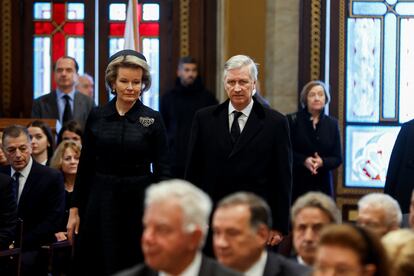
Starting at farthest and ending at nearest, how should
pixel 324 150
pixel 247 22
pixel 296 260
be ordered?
pixel 247 22 → pixel 324 150 → pixel 296 260

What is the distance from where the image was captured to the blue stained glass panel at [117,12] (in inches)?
525

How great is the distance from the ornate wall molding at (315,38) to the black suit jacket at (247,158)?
4.76 m

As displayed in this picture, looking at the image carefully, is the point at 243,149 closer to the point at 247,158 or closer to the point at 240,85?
the point at 247,158

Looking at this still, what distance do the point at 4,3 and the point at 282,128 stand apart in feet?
19.4

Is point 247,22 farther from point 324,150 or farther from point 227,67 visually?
point 227,67

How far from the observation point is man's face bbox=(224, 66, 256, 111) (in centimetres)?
791

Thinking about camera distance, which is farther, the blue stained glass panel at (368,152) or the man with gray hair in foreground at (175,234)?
the blue stained glass panel at (368,152)

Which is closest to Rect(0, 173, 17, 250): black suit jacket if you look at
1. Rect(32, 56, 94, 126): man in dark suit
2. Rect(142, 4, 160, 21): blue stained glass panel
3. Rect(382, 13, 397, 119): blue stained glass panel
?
Rect(32, 56, 94, 126): man in dark suit

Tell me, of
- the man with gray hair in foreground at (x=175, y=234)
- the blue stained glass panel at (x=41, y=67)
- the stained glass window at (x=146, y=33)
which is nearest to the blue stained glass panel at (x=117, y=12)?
the stained glass window at (x=146, y=33)

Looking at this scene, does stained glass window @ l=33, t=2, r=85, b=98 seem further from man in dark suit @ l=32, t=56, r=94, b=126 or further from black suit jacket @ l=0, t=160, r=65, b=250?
black suit jacket @ l=0, t=160, r=65, b=250

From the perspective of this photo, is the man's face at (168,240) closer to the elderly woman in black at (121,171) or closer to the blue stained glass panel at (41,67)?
the elderly woman in black at (121,171)

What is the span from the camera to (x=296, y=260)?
21.3 feet

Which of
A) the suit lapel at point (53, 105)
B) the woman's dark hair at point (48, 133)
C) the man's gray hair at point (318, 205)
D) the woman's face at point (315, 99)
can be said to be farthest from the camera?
the suit lapel at point (53, 105)

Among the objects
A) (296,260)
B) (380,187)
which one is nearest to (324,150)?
(380,187)
